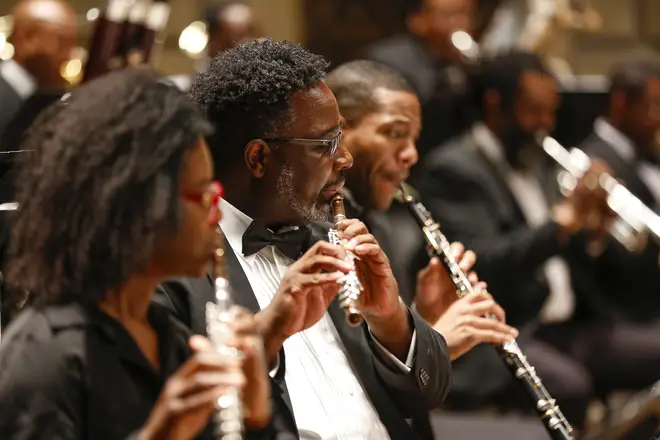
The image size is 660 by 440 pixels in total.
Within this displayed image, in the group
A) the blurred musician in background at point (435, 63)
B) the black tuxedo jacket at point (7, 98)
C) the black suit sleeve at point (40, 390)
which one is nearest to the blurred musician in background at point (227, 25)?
the blurred musician in background at point (435, 63)

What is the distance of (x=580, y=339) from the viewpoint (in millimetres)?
4590

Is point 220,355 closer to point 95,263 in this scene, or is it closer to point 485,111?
point 95,263

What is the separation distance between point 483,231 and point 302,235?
1.92m

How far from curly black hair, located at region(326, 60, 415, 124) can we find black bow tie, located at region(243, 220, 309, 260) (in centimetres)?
76

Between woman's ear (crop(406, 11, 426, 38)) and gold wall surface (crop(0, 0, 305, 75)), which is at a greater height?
gold wall surface (crop(0, 0, 305, 75))

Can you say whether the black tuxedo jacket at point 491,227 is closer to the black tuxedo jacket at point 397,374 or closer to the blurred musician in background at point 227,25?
the blurred musician in background at point 227,25

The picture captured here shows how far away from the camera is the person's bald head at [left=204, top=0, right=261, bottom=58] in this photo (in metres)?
5.48

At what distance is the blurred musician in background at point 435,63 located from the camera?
5.04 meters

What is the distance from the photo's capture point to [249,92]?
7.57 ft

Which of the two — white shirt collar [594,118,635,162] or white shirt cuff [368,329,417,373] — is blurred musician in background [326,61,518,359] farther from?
white shirt collar [594,118,635,162]

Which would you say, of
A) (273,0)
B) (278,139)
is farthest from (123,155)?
(273,0)

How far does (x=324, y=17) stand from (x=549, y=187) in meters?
2.78

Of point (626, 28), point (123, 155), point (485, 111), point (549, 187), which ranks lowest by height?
point (123, 155)

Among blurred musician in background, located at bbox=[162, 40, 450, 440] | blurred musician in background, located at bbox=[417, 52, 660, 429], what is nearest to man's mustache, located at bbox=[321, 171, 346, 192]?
blurred musician in background, located at bbox=[162, 40, 450, 440]
